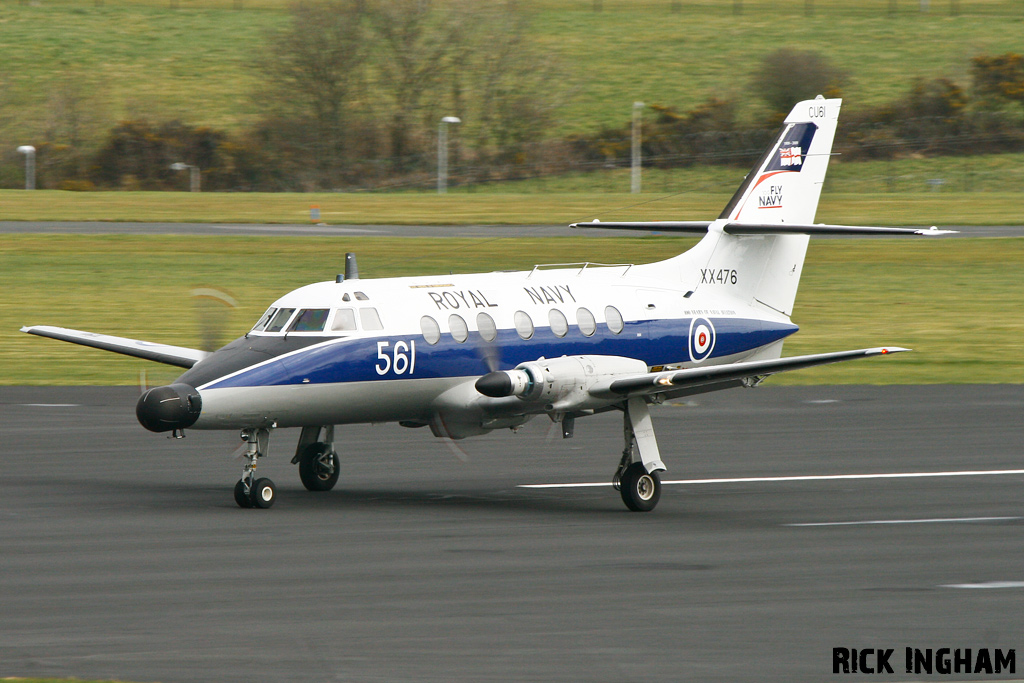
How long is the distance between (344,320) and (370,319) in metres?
0.35

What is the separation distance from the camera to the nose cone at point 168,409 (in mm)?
14945

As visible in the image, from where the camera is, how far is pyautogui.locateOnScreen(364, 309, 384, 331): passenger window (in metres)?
16.7

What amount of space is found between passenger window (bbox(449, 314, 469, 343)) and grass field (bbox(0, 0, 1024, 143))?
73640 mm

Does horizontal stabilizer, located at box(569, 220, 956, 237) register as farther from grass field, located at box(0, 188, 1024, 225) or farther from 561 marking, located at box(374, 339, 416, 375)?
grass field, located at box(0, 188, 1024, 225)

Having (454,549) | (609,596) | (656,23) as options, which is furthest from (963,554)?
(656,23)

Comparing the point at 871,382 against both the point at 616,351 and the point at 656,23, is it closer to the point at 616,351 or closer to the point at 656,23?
the point at 616,351

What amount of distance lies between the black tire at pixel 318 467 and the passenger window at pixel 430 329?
242 centimetres

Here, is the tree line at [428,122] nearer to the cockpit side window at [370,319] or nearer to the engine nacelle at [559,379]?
the engine nacelle at [559,379]

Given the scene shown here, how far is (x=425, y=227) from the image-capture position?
57.0 meters

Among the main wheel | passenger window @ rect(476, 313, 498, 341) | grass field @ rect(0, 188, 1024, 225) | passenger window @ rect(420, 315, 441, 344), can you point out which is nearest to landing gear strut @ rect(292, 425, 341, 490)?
passenger window @ rect(420, 315, 441, 344)

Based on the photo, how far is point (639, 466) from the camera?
17.1 meters

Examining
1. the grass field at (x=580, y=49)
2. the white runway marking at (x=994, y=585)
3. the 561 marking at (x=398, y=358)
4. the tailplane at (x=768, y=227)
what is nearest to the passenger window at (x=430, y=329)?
the 561 marking at (x=398, y=358)

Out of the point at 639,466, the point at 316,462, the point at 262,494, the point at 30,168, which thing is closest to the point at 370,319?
the point at 316,462

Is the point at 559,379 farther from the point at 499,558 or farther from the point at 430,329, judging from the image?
the point at 499,558
